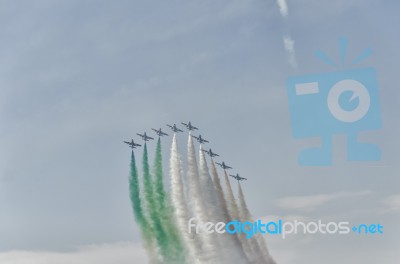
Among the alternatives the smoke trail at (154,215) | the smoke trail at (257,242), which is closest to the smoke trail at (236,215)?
the smoke trail at (257,242)

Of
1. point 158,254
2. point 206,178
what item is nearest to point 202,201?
point 206,178

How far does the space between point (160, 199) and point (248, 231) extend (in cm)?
997

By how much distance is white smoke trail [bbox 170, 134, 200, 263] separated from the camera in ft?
199

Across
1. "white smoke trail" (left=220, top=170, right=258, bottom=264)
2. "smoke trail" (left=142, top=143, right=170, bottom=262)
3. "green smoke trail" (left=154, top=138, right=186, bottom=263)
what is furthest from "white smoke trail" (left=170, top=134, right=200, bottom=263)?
"white smoke trail" (left=220, top=170, right=258, bottom=264)

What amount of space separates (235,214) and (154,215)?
8525 millimetres

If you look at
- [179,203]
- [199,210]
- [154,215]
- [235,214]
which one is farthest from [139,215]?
[235,214]

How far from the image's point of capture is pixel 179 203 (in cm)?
6259

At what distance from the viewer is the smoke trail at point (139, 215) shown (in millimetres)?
62062

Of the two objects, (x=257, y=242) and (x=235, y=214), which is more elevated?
(x=235, y=214)

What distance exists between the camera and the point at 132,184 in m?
64.0

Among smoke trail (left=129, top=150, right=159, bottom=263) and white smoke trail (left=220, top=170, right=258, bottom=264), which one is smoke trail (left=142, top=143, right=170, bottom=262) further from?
white smoke trail (left=220, top=170, right=258, bottom=264)

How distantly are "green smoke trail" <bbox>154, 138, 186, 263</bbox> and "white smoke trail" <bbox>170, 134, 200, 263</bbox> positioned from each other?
2.06ft

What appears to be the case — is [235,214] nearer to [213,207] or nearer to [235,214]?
[235,214]

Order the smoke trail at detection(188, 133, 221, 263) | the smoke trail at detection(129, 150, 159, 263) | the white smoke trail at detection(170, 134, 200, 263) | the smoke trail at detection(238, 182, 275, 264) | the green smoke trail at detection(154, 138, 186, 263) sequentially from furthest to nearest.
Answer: the smoke trail at detection(129, 150, 159, 263) → the green smoke trail at detection(154, 138, 186, 263) → the white smoke trail at detection(170, 134, 200, 263) → the smoke trail at detection(188, 133, 221, 263) → the smoke trail at detection(238, 182, 275, 264)
